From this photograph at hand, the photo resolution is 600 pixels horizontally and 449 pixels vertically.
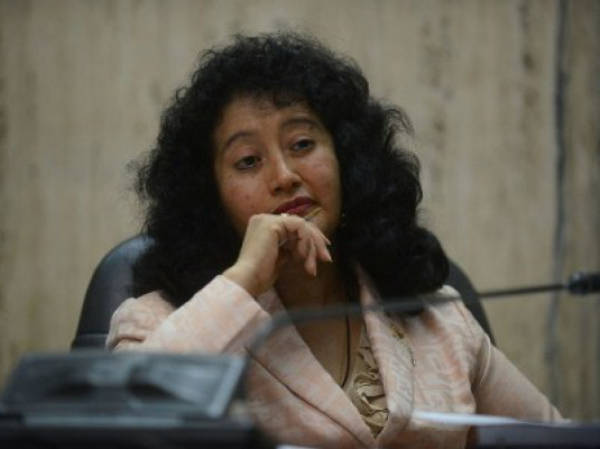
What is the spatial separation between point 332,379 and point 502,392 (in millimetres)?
323

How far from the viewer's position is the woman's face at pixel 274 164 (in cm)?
174

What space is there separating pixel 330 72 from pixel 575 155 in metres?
1.40

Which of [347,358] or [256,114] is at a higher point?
[256,114]

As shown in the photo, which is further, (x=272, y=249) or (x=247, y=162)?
(x=247, y=162)

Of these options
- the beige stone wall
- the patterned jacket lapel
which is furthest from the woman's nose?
the beige stone wall

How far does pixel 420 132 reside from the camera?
122 inches

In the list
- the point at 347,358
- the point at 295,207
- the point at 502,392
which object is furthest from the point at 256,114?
the point at 502,392

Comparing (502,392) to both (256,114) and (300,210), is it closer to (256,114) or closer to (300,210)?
(300,210)

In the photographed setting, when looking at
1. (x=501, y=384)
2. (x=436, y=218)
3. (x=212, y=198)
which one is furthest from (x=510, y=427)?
(x=436, y=218)

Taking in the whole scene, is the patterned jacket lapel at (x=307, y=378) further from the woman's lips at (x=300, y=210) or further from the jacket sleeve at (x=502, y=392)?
the jacket sleeve at (x=502, y=392)

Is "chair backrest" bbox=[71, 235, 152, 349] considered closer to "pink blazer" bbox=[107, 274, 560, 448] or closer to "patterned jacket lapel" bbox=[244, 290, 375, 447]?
"pink blazer" bbox=[107, 274, 560, 448]

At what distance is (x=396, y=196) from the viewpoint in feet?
6.22

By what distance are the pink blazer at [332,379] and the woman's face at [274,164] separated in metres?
0.15

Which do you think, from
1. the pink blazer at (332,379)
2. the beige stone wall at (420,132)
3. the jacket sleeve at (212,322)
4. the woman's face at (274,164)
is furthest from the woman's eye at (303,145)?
the beige stone wall at (420,132)
